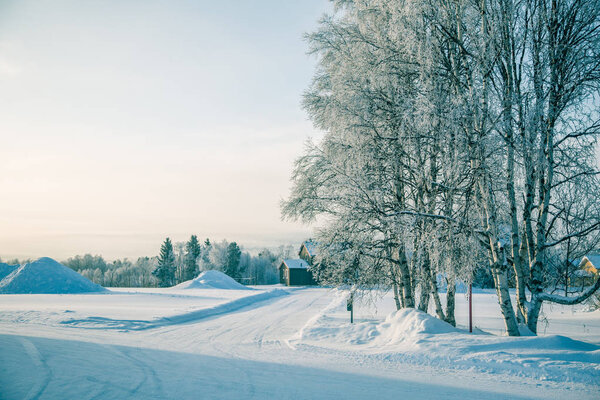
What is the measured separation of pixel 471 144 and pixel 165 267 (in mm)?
67347

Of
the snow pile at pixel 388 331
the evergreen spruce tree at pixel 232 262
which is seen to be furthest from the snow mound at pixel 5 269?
the snow pile at pixel 388 331

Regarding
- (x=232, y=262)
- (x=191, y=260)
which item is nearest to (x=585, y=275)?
(x=232, y=262)

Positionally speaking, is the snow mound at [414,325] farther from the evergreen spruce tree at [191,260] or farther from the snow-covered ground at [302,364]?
the evergreen spruce tree at [191,260]

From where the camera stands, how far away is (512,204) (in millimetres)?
7961

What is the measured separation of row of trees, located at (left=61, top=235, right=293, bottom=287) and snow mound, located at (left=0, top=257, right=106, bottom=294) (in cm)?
3095

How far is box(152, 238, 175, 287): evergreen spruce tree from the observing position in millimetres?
65812

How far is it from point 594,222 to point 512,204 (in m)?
1.97

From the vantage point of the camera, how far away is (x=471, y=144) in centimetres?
758

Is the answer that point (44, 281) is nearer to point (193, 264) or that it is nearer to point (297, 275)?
point (297, 275)

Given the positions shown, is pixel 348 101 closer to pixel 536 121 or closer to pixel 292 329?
pixel 536 121

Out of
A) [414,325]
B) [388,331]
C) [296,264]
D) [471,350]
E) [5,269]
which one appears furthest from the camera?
[296,264]

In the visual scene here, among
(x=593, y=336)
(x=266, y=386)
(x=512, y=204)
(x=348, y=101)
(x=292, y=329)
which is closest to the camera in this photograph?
(x=266, y=386)

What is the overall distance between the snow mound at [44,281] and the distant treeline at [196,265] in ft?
102

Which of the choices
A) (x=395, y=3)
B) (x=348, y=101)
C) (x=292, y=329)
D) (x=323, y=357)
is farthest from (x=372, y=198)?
(x=292, y=329)
